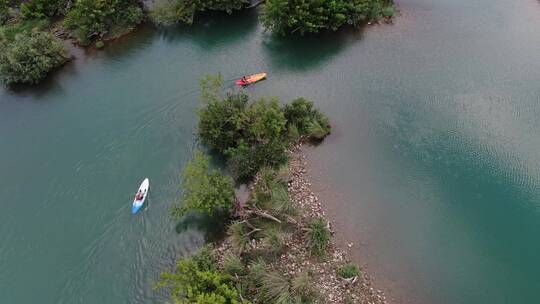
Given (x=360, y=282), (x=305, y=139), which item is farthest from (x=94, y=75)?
(x=360, y=282)

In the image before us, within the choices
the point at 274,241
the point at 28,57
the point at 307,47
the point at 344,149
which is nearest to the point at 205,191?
the point at 274,241

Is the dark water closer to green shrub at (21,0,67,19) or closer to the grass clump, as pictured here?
the grass clump

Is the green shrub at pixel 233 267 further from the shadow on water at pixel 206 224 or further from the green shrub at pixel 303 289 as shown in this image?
the shadow on water at pixel 206 224

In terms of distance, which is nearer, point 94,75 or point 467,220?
point 467,220

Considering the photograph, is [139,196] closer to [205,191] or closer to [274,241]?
[205,191]

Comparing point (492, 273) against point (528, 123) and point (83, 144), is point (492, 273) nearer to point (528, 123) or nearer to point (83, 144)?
point (528, 123)

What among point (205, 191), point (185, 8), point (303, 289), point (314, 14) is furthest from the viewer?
point (185, 8)

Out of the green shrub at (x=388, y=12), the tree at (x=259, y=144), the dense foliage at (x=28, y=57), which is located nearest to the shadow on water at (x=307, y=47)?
the green shrub at (x=388, y=12)

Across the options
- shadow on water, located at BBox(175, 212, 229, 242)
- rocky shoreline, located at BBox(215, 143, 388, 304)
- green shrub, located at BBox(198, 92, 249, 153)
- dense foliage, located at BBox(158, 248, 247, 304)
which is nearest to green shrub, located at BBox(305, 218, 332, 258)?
rocky shoreline, located at BBox(215, 143, 388, 304)
